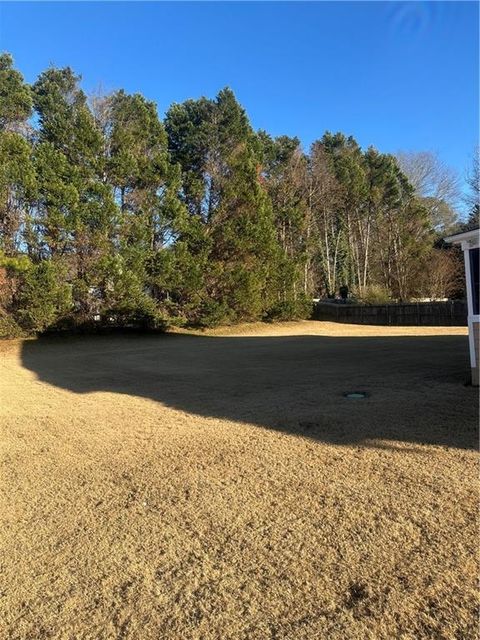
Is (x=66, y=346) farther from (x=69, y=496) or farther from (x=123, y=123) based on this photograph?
(x=69, y=496)

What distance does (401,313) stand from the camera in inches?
961

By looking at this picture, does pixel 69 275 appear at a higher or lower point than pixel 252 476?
higher

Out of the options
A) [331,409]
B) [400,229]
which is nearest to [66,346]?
[331,409]

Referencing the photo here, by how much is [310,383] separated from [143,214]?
1507 cm

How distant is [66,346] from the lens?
17891 mm

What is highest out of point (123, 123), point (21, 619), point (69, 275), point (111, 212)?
point (123, 123)

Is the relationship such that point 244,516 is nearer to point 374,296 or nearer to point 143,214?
point 143,214

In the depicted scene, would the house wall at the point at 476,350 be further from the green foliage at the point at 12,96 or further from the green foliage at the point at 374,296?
the green foliage at the point at 374,296

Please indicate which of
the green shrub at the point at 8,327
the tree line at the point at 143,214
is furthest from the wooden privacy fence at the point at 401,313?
the green shrub at the point at 8,327

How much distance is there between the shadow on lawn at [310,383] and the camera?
5289 millimetres

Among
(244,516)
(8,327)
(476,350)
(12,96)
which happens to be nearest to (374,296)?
(8,327)

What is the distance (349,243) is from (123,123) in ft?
73.3

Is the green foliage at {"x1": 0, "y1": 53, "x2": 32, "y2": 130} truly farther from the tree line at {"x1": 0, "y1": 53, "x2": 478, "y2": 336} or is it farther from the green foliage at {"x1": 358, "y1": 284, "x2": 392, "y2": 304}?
the green foliage at {"x1": 358, "y1": 284, "x2": 392, "y2": 304}

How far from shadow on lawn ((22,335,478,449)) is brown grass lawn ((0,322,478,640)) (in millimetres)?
49
